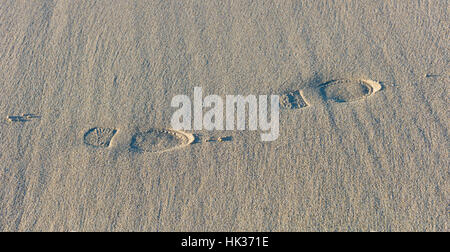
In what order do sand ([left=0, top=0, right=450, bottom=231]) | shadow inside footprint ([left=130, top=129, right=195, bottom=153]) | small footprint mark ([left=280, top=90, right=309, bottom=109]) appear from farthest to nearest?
small footprint mark ([left=280, top=90, right=309, bottom=109]) → shadow inside footprint ([left=130, top=129, right=195, bottom=153]) → sand ([left=0, top=0, right=450, bottom=231])

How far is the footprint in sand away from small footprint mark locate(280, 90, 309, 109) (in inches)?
68.2

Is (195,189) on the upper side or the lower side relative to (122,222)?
upper

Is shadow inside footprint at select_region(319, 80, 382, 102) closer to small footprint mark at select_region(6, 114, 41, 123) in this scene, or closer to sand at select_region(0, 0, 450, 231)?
sand at select_region(0, 0, 450, 231)

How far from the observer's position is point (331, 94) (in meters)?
3.38

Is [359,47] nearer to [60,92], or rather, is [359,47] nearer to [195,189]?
[195,189]

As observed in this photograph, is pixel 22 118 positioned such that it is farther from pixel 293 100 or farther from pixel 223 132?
pixel 293 100

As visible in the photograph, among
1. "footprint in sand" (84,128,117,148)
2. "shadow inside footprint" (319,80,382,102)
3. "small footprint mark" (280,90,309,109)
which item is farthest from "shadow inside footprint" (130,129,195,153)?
"shadow inside footprint" (319,80,382,102)

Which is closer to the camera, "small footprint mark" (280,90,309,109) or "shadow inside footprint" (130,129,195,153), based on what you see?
"shadow inside footprint" (130,129,195,153)

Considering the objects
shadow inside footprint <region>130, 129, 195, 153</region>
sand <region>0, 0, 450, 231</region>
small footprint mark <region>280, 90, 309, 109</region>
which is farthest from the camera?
small footprint mark <region>280, 90, 309, 109</region>

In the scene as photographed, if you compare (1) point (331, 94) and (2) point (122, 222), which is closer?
(2) point (122, 222)

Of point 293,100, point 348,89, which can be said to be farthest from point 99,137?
point 348,89

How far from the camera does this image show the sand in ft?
9.41

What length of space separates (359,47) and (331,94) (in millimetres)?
699
